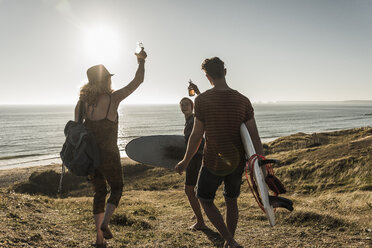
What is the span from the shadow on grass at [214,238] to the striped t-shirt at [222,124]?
5.23ft

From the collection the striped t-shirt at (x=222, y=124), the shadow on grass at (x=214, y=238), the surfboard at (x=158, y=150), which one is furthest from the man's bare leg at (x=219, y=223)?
the surfboard at (x=158, y=150)

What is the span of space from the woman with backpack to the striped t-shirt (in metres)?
0.92

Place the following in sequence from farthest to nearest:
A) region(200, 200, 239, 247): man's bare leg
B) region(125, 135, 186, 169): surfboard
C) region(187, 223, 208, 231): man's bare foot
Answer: region(125, 135, 186, 169): surfboard, region(187, 223, 208, 231): man's bare foot, region(200, 200, 239, 247): man's bare leg

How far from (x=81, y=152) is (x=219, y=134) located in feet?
5.18

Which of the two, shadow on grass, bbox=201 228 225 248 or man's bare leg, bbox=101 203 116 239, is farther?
shadow on grass, bbox=201 228 225 248

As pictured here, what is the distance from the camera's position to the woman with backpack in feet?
10.8

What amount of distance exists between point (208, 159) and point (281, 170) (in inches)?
390

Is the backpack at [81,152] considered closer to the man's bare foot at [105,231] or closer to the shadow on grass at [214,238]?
the man's bare foot at [105,231]

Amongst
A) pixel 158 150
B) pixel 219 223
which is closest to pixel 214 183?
pixel 219 223

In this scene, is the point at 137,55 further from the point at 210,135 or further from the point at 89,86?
the point at 210,135

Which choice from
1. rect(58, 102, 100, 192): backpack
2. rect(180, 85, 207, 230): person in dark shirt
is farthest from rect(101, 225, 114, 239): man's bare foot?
rect(180, 85, 207, 230): person in dark shirt

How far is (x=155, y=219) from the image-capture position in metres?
5.97

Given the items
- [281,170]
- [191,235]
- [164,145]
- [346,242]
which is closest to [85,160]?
[191,235]

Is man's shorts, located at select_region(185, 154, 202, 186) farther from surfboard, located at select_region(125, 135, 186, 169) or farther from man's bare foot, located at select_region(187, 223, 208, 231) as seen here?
surfboard, located at select_region(125, 135, 186, 169)
